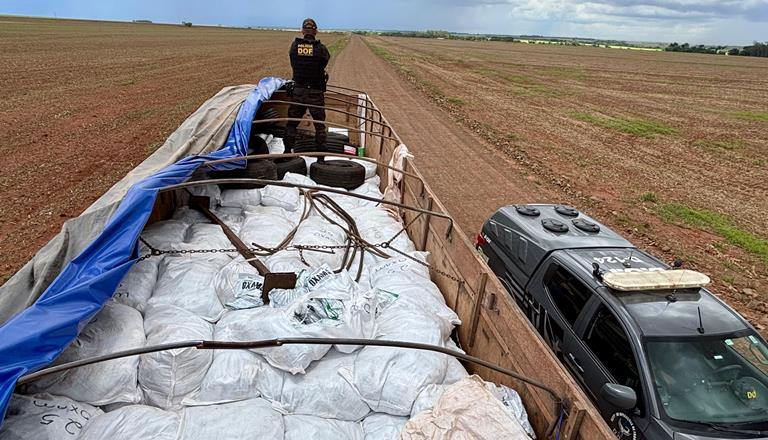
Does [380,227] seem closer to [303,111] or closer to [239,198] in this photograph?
[239,198]

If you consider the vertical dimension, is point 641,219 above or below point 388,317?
below

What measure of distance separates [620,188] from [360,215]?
7.42m

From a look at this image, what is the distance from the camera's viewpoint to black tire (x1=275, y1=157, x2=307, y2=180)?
6441mm

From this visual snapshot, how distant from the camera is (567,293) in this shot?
393 cm

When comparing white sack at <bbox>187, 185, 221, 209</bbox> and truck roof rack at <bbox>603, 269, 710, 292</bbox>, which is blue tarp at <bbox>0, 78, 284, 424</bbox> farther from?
truck roof rack at <bbox>603, 269, 710, 292</bbox>

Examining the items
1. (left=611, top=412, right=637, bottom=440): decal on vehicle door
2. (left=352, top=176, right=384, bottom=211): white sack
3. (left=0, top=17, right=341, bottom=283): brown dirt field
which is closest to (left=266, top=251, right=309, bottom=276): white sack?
(left=352, top=176, right=384, bottom=211): white sack

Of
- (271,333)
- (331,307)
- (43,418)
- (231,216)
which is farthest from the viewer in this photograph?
(231,216)

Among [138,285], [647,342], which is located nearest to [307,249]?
[138,285]

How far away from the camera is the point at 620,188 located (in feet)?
33.2

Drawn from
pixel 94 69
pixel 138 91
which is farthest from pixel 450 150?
pixel 94 69

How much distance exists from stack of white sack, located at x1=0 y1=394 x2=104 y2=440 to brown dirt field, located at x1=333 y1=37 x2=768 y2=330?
6.22 metres

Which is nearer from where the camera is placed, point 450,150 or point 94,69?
point 450,150

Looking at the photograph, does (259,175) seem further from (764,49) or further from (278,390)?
(764,49)

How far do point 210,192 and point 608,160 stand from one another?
10951 mm
